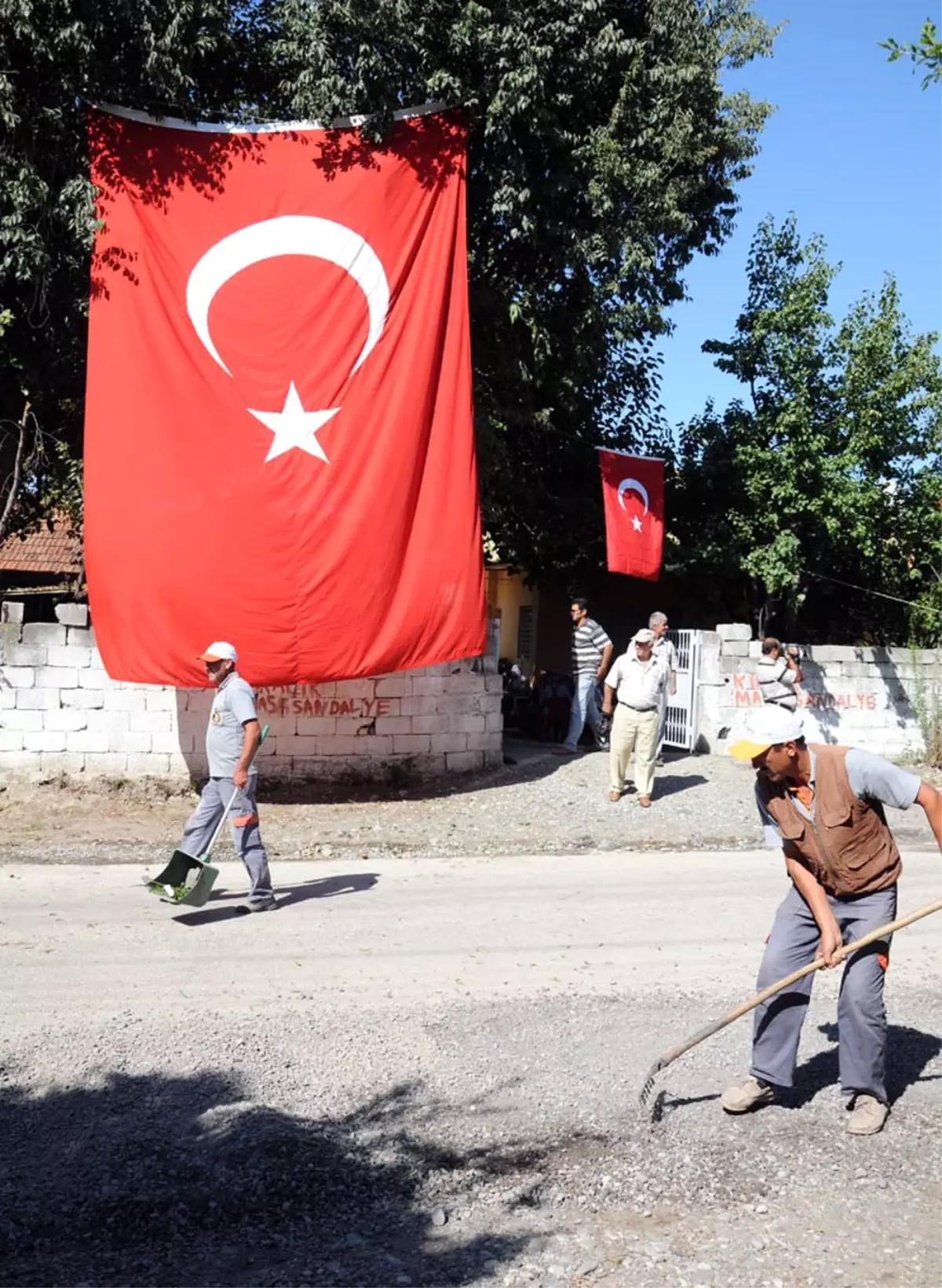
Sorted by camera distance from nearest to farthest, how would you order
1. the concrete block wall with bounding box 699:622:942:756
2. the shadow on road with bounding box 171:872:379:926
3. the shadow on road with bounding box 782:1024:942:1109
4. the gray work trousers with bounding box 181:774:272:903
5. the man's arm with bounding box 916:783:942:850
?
the man's arm with bounding box 916:783:942:850, the shadow on road with bounding box 782:1024:942:1109, the shadow on road with bounding box 171:872:379:926, the gray work trousers with bounding box 181:774:272:903, the concrete block wall with bounding box 699:622:942:756

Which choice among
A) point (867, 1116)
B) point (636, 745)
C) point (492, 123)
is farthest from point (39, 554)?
point (867, 1116)

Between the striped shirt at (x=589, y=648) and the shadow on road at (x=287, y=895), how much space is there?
5.54 metres

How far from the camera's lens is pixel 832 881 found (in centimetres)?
504

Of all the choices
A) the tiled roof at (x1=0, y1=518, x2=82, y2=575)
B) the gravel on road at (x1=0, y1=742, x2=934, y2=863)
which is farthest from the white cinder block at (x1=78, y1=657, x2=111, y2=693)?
the tiled roof at (x1=0, y1=518, x2=82, y2=575)

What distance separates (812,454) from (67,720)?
394 inches

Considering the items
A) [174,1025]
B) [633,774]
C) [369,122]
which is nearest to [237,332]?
[369,122]

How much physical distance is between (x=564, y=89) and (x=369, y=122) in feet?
7.10

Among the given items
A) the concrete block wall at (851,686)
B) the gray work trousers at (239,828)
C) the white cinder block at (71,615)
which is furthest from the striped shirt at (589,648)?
the gray work trousers at (239,828)

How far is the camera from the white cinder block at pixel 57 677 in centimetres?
1250

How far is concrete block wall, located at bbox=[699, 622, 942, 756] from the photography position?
607 inches

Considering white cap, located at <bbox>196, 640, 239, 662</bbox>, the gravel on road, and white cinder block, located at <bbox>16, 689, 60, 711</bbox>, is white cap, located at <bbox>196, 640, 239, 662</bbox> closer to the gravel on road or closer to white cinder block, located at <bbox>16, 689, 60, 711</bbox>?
the gravel on road

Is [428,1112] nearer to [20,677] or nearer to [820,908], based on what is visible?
[820,908]

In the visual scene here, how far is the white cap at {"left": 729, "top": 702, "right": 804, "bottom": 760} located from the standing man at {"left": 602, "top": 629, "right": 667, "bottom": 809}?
697 centimetres

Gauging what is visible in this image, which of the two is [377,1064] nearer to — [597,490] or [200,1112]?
[200,1112]
